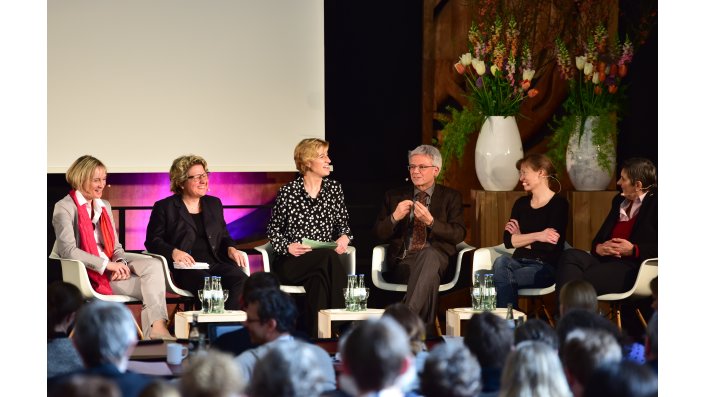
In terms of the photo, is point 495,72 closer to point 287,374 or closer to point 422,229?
point 422,229

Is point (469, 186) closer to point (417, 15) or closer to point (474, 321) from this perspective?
point (417, 15)

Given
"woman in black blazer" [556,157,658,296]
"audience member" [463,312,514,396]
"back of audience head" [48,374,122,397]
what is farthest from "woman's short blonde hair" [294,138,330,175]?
"back of audience head" [48,374,122,397]

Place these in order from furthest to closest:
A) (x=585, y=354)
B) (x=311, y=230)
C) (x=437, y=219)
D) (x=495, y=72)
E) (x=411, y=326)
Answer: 1. (x=495, y=72)
2. (x=311, y=230)
3. (x=437, y=219)
4. (x=411, y=326)
5. (x=585, y=354)

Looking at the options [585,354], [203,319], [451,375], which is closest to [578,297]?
[585,354]

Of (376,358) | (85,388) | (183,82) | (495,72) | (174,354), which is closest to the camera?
(85,388)

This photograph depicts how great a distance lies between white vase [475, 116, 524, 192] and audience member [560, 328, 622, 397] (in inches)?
160

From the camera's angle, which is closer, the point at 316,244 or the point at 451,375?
the point at 451,375

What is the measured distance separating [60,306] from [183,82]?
4.03m

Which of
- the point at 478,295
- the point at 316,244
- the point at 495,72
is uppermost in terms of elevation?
the point at 495,72

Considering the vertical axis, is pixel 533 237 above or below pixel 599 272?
above

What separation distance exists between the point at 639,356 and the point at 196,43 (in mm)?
4388

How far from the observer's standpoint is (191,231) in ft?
21.5

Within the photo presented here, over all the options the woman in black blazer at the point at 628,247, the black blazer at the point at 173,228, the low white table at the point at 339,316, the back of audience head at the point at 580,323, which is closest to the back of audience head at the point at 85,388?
the back of audience head at the point at 580,323
